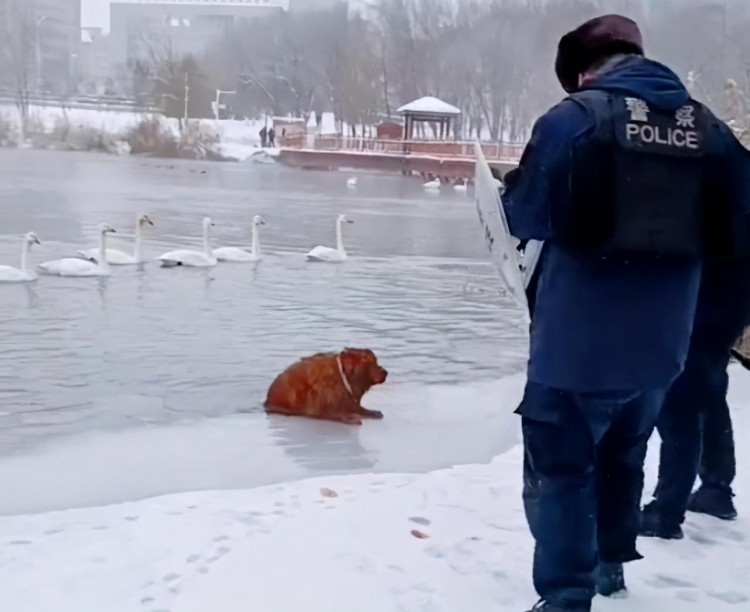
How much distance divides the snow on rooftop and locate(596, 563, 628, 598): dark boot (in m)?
22.3

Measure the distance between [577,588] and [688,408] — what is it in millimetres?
561

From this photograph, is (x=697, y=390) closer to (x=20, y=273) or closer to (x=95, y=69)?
(x=20, y=273)

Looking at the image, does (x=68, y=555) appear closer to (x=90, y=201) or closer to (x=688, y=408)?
(x=688, y=408)

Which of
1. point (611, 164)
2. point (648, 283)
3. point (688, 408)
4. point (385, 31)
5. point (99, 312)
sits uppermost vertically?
point (385, 31)

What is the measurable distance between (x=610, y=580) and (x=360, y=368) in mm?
1716

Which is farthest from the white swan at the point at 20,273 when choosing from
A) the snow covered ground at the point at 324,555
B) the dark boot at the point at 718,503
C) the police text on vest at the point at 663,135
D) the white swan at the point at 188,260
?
the police text on vest at the point at 663,135

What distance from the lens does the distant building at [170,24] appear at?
2234 cm

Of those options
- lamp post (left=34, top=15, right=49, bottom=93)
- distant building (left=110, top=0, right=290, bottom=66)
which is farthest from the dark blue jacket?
distant building (left=110, top=0, right=290, bottom=66)

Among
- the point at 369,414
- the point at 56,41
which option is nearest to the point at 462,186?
the point at 56,41

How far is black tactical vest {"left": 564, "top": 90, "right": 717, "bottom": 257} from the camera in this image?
4.83 feet

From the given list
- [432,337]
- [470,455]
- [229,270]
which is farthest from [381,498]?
[229,270]

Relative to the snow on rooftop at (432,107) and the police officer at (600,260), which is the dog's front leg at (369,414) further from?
the snow on rooftop at (432,107)

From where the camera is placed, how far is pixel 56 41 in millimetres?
20344

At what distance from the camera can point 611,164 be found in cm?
147
